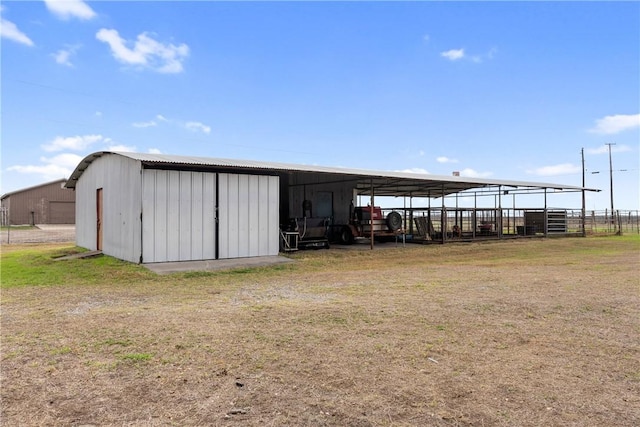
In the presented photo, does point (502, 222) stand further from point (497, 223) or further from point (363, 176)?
point (363, 176)

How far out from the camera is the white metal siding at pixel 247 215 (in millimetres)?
12273

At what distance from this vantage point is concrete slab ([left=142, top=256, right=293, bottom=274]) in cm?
1049

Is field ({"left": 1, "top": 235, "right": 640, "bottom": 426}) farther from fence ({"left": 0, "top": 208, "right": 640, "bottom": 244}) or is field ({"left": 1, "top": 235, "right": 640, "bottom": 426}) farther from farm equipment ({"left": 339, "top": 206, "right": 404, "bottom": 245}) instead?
fence ({"left": 0, "top": 208, "right": 640, "bottom": 244})

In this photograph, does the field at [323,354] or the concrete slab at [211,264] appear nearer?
the field at [323,354]

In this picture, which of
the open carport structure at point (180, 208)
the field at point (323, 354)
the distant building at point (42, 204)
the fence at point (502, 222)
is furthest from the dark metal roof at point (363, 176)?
the distant building at point (42, 204)

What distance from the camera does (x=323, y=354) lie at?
4.29 metres

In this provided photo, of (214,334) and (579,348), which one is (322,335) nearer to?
(214,334)

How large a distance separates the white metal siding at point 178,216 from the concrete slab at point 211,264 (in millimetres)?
370

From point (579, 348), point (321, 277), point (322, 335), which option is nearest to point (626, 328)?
point (579, 348)

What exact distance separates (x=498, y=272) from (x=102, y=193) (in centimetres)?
1186

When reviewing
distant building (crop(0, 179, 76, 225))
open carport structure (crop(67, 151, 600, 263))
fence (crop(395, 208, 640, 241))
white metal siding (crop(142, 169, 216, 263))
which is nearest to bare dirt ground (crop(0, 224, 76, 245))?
open carport structure (crop(67, 151, 600, 263))

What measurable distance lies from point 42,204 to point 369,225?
3658cm

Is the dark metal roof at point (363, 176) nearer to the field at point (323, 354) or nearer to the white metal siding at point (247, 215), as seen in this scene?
the white metal siding at point (247, 215)

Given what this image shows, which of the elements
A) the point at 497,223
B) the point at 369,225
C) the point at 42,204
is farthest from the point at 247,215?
the point at 42,204
